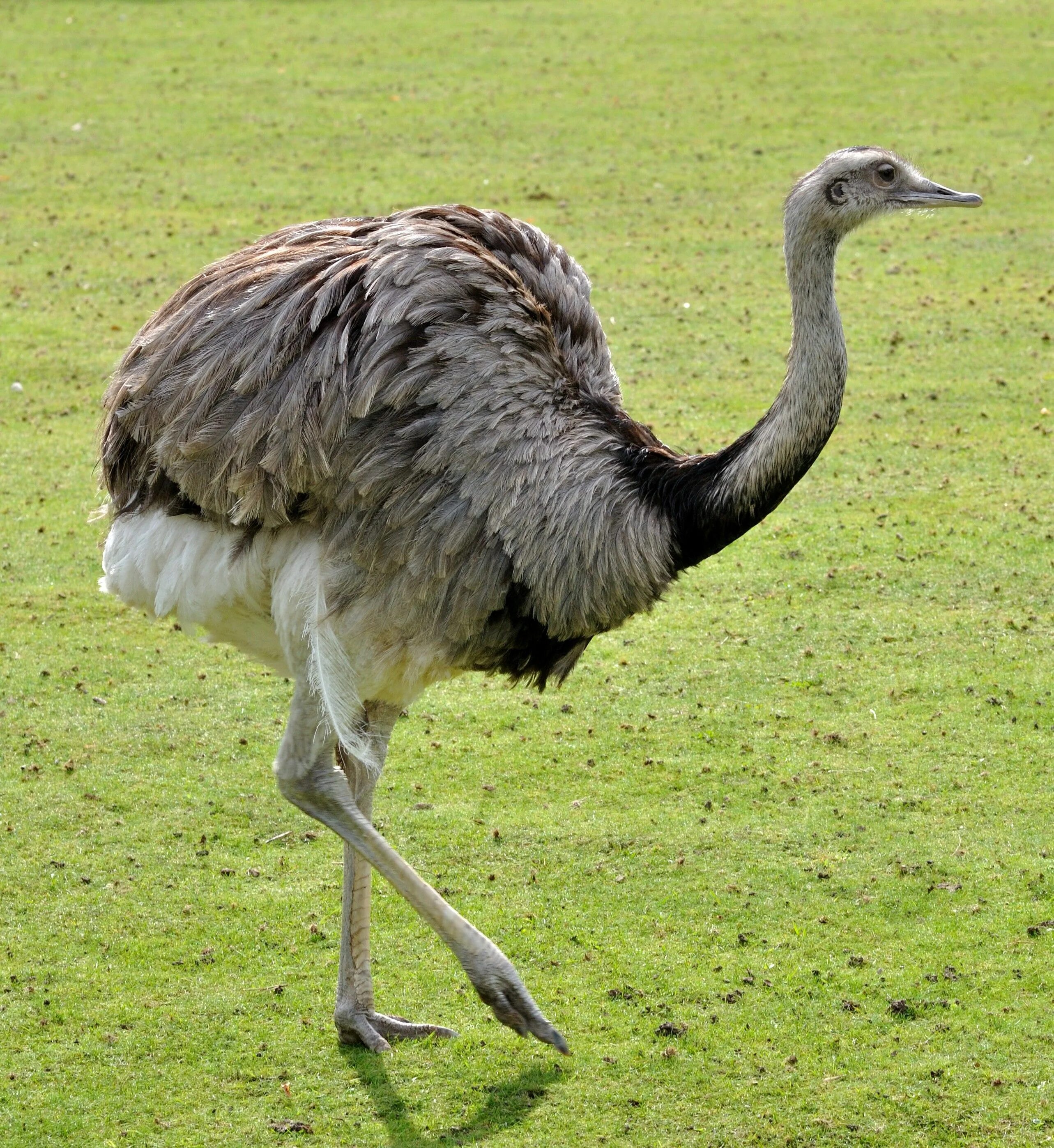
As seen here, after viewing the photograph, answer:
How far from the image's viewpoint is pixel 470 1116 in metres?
4.32

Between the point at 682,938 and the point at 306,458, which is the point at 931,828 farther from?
the point at 306,458

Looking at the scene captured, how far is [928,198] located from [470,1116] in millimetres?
2662

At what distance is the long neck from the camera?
4137mm

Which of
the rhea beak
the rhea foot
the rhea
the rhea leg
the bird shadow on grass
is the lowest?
the bird shadow on grass

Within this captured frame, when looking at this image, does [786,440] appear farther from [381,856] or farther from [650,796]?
[650,796]

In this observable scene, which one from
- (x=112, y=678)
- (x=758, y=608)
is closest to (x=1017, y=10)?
(x=758, y=608)

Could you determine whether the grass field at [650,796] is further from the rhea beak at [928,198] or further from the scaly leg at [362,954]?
the rhea beak at [928,198]

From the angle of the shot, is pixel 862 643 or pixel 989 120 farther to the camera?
pixel 989 120

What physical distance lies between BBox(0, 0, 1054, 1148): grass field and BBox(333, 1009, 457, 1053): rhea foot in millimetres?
43

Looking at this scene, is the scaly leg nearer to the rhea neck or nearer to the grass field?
the grass field

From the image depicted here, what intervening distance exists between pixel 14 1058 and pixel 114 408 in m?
1.80

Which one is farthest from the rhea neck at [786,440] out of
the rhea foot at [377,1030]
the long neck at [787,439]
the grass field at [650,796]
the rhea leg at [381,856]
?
the rhea foot at [377,1030]

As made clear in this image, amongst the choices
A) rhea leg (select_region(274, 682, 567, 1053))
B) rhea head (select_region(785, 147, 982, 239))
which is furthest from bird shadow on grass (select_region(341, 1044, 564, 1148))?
rhea head (select_region(785, 147, 982, 239))

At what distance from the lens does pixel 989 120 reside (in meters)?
14.2
